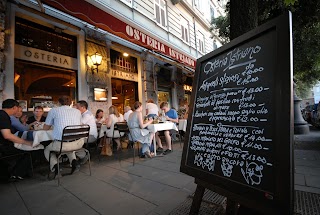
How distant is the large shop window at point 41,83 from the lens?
5883 mm

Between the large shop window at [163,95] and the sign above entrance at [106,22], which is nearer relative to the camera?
the sign above entrance at [106,22]

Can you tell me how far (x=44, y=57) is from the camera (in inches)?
241

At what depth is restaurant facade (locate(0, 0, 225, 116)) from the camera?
17.1 ft

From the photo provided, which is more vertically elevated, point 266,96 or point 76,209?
point 266,96

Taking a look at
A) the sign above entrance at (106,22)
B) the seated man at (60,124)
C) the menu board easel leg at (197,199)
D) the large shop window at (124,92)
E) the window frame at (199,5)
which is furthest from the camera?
the window frame at (199,5)

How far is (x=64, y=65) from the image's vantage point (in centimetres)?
665

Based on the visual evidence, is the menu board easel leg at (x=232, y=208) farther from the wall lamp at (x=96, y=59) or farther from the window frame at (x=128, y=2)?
the window frame at (x=128, y=2)

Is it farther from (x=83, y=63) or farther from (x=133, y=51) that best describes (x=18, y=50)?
(x=133, y=51)

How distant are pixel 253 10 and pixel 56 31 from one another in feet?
21.5

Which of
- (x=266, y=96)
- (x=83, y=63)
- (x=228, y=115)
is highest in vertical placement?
(x=83, y=63)

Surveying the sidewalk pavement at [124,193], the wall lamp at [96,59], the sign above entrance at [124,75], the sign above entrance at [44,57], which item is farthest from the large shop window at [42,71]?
the sidewalk pavement at [124,193]

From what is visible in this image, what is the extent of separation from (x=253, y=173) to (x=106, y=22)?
536 centimetres

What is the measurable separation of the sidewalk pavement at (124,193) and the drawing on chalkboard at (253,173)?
3.38 ft

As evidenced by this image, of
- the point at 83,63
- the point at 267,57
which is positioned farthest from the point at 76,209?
the point at 83,63
